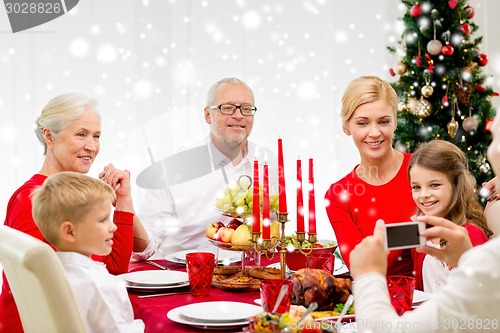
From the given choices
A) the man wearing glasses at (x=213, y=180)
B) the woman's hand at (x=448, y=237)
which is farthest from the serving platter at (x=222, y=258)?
the woman's hand at (x=448, y=237)

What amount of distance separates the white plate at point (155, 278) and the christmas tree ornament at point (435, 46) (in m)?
2.75

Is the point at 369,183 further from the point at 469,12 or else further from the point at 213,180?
the point at 469,12

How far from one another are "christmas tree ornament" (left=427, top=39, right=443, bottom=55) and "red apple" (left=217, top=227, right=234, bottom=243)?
8.76 feet

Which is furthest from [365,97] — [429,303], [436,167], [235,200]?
[429,303]

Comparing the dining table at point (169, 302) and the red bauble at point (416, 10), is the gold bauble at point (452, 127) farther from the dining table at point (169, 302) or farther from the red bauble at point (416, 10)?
the dining table at point (169, 302)

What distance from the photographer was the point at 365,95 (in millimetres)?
2551

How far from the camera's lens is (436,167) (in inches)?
89.4

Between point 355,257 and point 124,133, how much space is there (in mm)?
3131

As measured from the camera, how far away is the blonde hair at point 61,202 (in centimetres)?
169

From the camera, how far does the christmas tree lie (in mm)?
4215

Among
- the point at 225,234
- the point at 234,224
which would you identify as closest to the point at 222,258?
the point at 234,224

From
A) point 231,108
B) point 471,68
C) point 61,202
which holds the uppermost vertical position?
point 471,68

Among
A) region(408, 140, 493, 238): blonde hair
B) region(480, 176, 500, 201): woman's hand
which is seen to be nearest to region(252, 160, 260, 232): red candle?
region(408, 140, 493, 238): blonde hair

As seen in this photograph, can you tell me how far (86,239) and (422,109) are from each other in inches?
119
